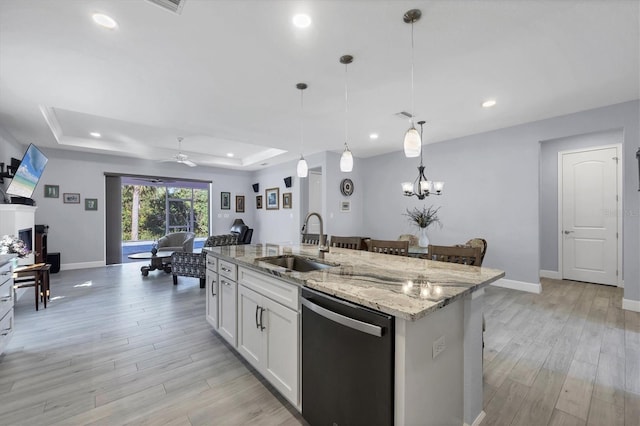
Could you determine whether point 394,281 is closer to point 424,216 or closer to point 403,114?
point 403,114

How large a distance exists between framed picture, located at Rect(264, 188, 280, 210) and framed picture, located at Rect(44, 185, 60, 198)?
4.64 meters

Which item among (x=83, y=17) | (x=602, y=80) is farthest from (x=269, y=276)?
(x=602, y=80)

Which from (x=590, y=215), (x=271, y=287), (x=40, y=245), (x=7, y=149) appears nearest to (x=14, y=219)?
(x=40, y=245)

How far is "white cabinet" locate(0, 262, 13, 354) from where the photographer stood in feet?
7.19

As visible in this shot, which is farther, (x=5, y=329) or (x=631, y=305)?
(x=631, y=305)

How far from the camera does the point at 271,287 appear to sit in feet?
5.85

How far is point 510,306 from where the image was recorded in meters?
3.54

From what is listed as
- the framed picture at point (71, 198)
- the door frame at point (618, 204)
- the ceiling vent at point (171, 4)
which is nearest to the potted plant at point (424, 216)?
the door frame at point (618, 204)

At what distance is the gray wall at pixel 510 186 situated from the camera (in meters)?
3.40

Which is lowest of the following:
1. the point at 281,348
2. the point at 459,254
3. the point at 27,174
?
the point at 281,348

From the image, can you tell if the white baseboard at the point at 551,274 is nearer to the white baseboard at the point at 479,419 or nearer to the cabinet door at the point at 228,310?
the white baseboard at the point at 479,419

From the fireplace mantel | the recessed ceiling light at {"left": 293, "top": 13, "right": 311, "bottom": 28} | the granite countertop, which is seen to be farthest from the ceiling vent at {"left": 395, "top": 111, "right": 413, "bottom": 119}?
the fireplace mantel

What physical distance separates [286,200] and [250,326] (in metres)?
5.52

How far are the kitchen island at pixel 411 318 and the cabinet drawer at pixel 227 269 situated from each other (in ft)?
0.25
